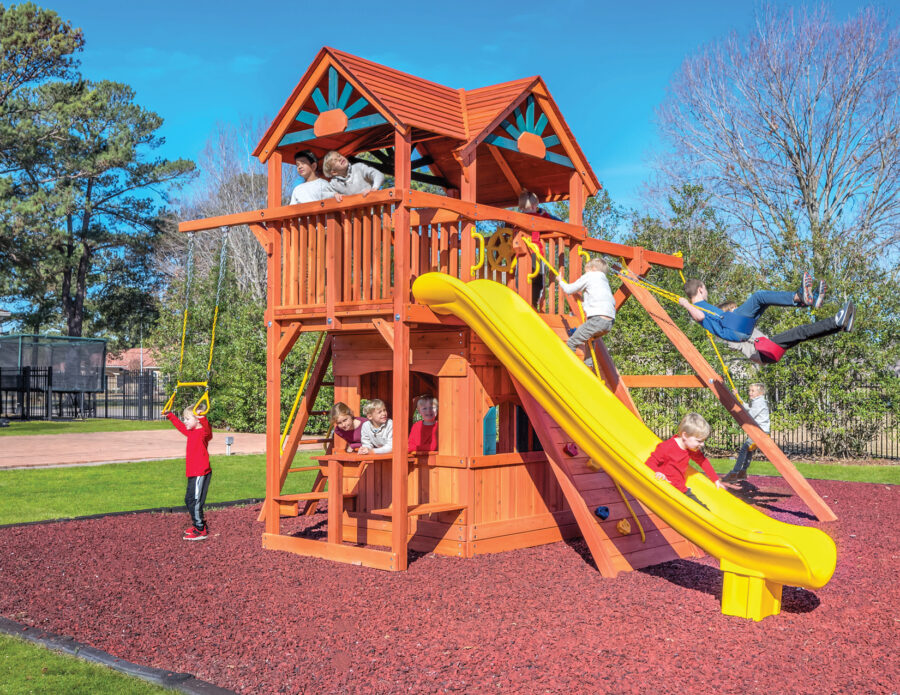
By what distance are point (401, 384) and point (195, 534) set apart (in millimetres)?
3128

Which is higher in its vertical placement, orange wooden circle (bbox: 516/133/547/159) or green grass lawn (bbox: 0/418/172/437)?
orange wooden circle (bbox: 516/133/547/159)

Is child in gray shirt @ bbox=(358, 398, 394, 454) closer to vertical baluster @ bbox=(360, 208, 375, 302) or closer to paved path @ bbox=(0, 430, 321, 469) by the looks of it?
vertical baluster @ bbox=(360, 208, 375, 302)

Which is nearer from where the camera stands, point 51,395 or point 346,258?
point 346,258

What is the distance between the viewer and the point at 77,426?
27562 millimetres

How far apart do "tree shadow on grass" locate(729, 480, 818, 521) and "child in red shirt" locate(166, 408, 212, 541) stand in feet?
21.4

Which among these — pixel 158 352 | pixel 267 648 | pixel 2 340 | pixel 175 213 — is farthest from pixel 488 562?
pixel 175 213

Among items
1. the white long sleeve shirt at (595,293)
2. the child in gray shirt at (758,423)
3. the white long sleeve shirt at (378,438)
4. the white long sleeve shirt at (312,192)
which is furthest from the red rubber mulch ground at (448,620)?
the white long sleeve shirt at (312,192)

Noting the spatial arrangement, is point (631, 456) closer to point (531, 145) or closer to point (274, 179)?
point (531, 145)

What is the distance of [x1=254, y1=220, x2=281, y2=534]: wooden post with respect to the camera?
8.70m

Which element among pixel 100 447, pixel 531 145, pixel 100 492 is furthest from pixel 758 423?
pixel 100 447

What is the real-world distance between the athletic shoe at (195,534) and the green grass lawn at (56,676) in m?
3.55

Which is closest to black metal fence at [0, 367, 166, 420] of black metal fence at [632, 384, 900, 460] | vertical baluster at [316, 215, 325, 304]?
black metal fence at [632, 384, 900, 460]

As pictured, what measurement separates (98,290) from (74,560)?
44.0 m

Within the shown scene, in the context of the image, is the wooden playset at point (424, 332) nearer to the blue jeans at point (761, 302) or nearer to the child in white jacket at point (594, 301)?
the child in white jacket at point (594, 301)
